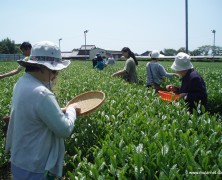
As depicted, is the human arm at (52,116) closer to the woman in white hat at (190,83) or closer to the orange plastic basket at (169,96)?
the orange plastic basket at (169,96)

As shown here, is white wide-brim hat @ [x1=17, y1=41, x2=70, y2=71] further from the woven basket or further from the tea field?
the woven basket

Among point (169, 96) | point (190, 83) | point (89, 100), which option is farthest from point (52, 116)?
point (190, 83)

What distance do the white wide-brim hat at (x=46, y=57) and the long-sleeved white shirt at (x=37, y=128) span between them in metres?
0.14

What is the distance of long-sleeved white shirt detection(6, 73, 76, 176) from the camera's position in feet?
7.97

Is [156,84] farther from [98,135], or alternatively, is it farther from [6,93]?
[98,135]

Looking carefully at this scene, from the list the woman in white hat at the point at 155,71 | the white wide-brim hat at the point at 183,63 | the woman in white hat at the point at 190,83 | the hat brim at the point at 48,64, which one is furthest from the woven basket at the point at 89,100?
the woman in white hat at the point at 155,71

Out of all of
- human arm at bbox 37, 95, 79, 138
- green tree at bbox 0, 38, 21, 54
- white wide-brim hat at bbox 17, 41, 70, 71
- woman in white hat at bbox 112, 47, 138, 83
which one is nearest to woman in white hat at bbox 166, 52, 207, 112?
white wide-brim hat at bbox 17, 41, 70, 71

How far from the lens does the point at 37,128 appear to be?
101 inches

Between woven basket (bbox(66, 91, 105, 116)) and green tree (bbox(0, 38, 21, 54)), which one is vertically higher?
green tree (bbox(0, 38, 21, 54))

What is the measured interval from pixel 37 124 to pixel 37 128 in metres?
0.04

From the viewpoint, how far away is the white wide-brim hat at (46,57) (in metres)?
2.57

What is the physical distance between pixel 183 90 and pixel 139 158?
3.43 metres

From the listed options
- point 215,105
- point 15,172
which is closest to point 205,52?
point 215,105

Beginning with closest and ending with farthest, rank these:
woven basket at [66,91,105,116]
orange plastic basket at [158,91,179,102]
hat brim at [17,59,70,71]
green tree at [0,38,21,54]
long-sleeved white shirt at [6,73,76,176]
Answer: long-sleeved white shirt at [6,73,76,176] < hat brim at [17,59,70,71] < woven basket at [66,91,105,116] < orange plastic basket at [158,91,179,102] < green tree at [0,38,21,54]
